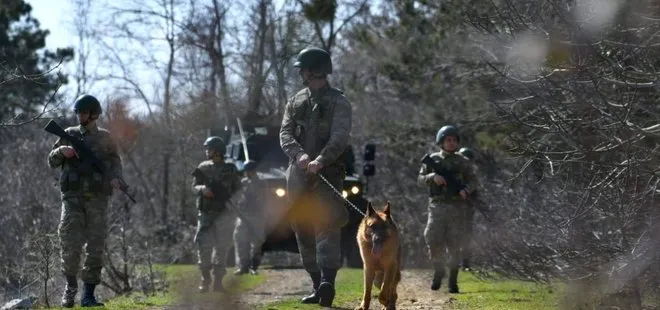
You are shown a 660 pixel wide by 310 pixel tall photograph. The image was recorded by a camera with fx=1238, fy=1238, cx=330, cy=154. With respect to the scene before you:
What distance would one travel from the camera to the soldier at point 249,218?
20875 millimetres

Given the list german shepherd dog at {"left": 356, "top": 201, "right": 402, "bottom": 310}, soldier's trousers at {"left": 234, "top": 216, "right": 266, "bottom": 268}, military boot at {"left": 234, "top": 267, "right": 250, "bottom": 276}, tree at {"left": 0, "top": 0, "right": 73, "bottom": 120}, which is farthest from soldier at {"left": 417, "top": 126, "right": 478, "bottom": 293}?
tree at {"left": 0, "top": 0, "right": 73, "bottom": 120}

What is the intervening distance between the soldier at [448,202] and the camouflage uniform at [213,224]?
267 cm

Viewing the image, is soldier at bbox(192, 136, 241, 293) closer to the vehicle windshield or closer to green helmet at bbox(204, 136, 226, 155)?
green helmet at bbox(204, 136, 226, 155)

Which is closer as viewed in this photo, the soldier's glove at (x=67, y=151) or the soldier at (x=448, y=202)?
the soldier's glove at (x=67, y=151)

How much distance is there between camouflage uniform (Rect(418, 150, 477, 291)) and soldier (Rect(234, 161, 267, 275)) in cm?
559

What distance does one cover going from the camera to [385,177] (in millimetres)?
37375

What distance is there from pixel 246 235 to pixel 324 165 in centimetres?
1024

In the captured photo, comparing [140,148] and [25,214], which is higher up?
[140,148]

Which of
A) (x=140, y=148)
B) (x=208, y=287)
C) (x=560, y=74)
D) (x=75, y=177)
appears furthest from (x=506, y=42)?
(x=140, y=148)

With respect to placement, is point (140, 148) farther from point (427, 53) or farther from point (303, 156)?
point (303, 156)

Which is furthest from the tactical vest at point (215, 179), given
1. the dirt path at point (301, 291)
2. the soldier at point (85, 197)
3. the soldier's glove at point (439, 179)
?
the soldier at point (85, 197)

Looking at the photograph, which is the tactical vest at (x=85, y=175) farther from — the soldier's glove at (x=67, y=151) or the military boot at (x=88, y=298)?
the military boot at (x=88, y=298)

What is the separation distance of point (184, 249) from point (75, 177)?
20173 mm

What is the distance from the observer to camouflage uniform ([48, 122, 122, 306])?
39.9 feet
